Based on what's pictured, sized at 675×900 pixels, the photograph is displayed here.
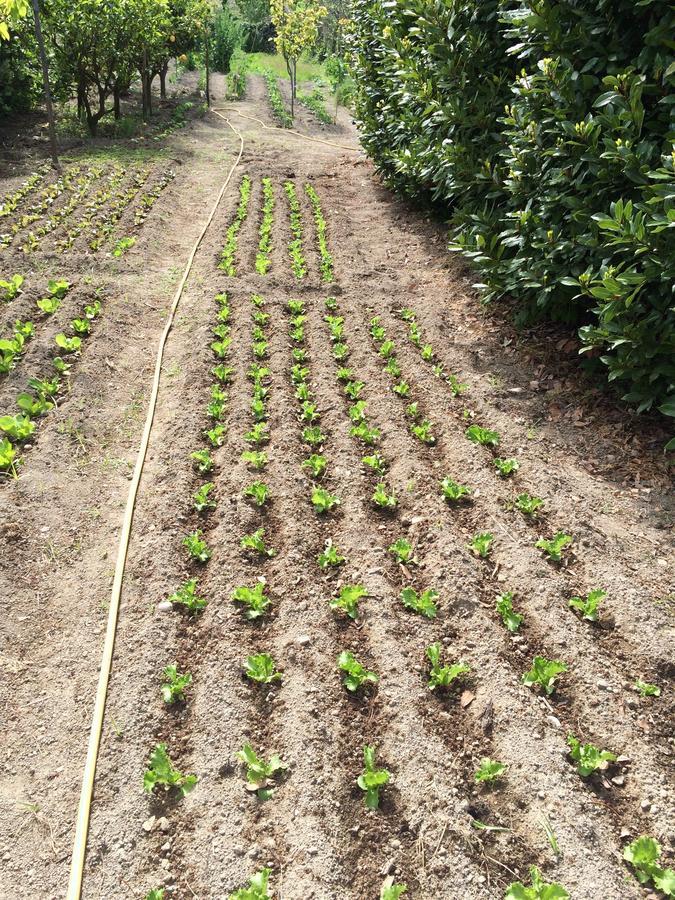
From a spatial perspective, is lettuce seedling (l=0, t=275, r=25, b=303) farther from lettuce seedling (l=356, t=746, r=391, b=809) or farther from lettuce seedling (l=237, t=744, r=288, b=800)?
lettuce seedling (l=356, t=746, r=391, b=809)

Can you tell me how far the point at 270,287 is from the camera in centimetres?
809

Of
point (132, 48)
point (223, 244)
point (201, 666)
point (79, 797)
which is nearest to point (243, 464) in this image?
point (201, 666)

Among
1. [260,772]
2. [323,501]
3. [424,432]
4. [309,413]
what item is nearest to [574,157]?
[424,432]

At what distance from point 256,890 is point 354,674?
109cm

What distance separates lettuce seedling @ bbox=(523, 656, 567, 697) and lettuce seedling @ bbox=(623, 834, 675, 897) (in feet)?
2.58

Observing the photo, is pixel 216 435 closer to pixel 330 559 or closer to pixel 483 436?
pixel 330 559

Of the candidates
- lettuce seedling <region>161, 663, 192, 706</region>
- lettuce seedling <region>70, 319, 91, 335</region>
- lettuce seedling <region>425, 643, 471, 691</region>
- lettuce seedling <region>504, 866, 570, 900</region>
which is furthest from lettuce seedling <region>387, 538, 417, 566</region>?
lettuce seedling <region>70, 319, 91, 335</region>

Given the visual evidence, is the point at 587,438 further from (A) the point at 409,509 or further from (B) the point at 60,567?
(B) the point at 60,567

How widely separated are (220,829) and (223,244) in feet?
27.7

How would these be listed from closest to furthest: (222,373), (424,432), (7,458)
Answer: (7,458) < (424,432) < (222,373)

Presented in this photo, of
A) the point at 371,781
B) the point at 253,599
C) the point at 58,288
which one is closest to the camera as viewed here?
the point at 371,781

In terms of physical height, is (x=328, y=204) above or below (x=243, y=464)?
above

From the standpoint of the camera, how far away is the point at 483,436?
5.07 m

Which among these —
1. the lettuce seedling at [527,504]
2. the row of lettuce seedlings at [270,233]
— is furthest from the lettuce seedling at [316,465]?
the row of lettuce seedlings at [270,233]
